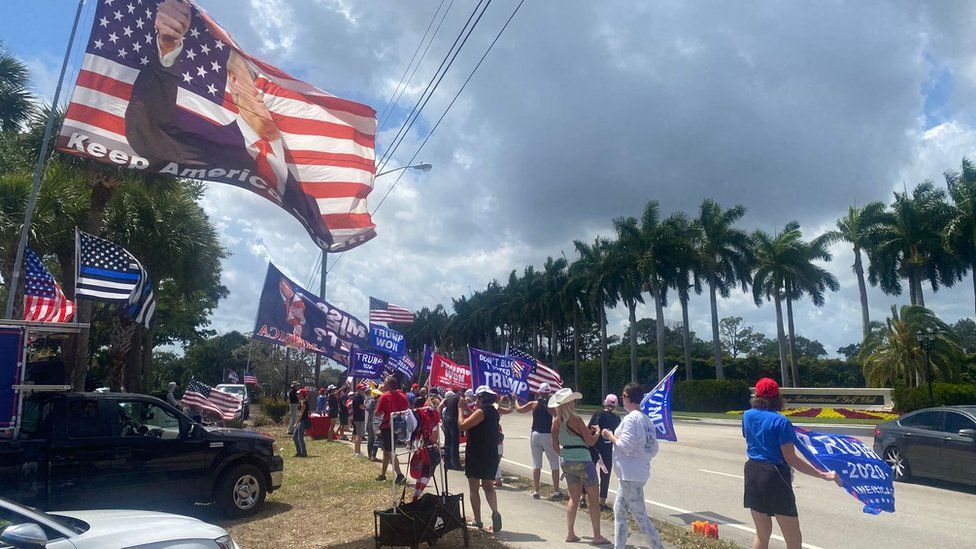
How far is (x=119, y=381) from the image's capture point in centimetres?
2159

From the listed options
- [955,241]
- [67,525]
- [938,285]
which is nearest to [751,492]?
[67,525]

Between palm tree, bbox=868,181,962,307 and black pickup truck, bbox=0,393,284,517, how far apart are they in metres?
46.9

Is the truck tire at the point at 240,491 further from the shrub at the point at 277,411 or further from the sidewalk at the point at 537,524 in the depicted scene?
the shrub at the point at 277,411

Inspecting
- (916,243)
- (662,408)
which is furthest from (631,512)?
(916,243)

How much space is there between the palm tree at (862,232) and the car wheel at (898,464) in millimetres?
37494

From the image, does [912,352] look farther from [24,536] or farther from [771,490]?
[24,536]

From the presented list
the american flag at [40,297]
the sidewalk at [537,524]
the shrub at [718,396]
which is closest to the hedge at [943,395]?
the shrub at [718,396]

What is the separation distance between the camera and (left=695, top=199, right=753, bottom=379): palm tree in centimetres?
5247

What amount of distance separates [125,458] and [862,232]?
5218cm

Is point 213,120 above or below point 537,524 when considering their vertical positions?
above

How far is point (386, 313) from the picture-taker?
2684 centimetres

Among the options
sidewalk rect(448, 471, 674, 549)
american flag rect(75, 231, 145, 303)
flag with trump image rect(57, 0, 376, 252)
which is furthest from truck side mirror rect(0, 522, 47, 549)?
american flag rect(75, 231, 145, 303)

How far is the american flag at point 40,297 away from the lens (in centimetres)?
1377

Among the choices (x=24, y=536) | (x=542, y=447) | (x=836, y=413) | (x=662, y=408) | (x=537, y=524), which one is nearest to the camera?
(x=24, y=536)
